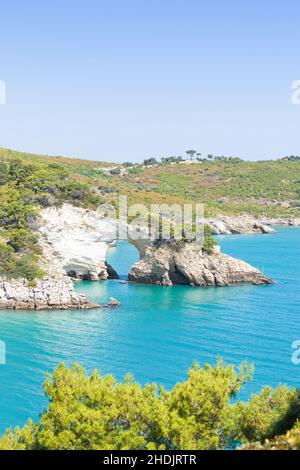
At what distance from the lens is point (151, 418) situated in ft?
61.2

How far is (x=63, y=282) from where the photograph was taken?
4894 cm

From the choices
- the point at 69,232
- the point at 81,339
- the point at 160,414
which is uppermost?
the point at 69,232

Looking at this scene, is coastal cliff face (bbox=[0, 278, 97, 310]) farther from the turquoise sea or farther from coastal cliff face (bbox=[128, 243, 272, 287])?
coastal cliff face (bbox=[128, 243, 272, 287])

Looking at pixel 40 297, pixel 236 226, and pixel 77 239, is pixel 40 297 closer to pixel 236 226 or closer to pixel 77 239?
pixel 77 239

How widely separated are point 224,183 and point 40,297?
112877mm

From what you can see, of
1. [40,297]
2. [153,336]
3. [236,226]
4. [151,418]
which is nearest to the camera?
[151,418]

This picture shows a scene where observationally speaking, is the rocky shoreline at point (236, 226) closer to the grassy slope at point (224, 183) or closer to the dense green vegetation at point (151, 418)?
the grassy slope at point (224, 183)

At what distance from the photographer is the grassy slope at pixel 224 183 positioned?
135 m

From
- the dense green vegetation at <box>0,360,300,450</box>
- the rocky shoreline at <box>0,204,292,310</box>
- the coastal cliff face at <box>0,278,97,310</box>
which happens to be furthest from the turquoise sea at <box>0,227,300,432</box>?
the dense green vegetation at <box>0,360,300,450</box>

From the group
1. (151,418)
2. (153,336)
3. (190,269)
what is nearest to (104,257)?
(190,269)

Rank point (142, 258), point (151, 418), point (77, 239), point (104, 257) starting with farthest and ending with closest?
point (142, 258) < point (104, 257) < point (77, 239) < point (151, 418)
